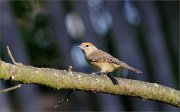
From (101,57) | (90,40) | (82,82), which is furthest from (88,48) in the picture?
(90,40)

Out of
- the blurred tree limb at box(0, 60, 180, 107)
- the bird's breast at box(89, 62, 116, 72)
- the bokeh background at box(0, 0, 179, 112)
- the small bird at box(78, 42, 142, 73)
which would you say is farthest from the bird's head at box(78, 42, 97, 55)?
the bokeh background at box(0, 0, 179, 112)

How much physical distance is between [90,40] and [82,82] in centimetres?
459

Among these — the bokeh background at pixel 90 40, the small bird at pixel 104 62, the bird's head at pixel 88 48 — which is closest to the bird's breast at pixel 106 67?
the small bird at pixel 104 62

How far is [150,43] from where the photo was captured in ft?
25.2

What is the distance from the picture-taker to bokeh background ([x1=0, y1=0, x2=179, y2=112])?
687cm

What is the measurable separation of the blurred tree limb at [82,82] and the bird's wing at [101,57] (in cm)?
58

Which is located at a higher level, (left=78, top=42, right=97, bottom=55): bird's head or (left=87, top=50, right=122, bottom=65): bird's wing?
(left=78, top=42, right=97, bottom=55): bird's head

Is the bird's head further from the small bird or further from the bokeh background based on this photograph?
the bokeh background

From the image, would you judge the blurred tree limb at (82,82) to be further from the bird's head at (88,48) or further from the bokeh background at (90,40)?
the bokeh background at (90,40)

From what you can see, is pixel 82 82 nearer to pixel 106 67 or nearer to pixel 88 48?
pixel 106 67

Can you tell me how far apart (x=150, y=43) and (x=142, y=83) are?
5.01 m

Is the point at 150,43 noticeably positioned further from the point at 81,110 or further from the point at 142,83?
the point at 142,83

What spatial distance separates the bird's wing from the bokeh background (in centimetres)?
299

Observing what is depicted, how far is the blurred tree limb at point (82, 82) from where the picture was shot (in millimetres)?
2340
